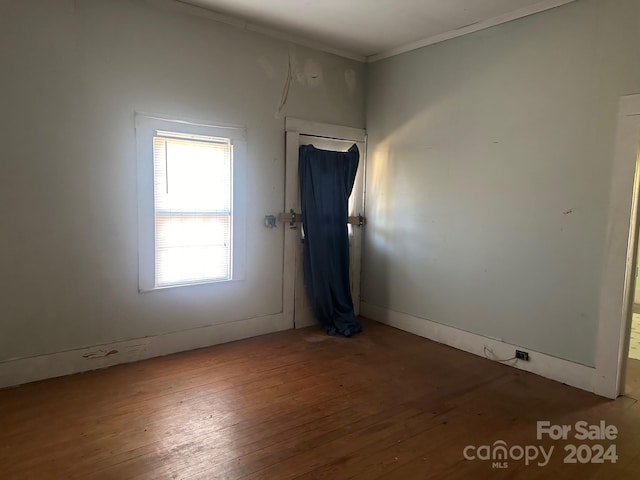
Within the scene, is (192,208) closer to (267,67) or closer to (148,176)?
(148,176)

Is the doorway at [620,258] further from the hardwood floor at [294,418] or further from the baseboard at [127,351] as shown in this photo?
the baseboard at [127,351]

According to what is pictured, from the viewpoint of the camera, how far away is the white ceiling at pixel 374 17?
11.3 ft

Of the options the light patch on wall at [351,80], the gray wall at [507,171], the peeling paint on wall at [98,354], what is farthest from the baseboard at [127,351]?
the light patch on wall at [351,80]

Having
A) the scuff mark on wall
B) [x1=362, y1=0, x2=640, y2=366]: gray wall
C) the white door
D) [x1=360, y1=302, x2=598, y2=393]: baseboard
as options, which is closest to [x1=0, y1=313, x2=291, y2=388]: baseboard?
the white door

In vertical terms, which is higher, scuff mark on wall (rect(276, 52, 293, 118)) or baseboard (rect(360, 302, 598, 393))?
scuff mark on wall (rect(276, 52, 293, 118))

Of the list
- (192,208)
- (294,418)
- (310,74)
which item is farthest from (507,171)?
(192,208)

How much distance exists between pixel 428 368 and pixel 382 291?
4.44 feet

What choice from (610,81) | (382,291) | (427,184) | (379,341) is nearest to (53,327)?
(379,341)

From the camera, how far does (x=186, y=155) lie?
3.71 m

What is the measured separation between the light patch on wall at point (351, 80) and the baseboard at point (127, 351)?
8.49ft

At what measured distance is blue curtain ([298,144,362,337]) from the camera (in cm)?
442

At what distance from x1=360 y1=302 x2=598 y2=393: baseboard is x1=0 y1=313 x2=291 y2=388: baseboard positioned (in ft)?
3.78

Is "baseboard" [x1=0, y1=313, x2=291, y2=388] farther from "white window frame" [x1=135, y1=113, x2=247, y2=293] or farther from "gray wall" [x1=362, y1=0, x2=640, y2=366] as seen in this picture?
"gray wall" [x1=362, y1=0, x2=640, y2=366]

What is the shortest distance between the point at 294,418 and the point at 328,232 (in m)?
2.19
